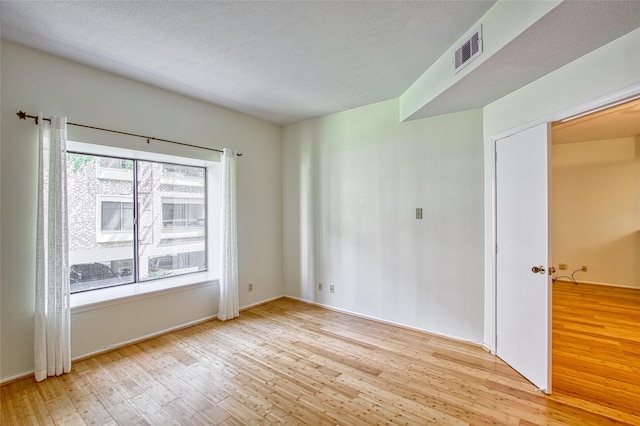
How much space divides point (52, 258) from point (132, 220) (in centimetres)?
106

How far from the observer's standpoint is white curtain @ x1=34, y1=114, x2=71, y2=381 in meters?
2.39

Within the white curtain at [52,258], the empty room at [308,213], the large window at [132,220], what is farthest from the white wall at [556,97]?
the white curtain at [52,258]

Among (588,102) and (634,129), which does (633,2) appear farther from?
(634,129)

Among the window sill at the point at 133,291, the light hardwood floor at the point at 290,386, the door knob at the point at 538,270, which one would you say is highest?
the door knob at the point at 538,270

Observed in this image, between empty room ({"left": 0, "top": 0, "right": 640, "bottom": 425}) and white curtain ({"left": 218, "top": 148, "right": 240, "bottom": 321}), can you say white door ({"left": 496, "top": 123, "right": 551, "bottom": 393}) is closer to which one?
empty room ({"left": 0, "top": 0, "right": 640, "bottom": 425})

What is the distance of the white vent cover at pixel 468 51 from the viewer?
2006mm

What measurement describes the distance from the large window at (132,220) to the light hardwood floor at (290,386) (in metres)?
0.98

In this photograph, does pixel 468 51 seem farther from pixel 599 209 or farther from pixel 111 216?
pixel 599 209

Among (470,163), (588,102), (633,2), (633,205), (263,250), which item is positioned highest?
(633,2)

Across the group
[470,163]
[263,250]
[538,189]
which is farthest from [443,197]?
[263,250]

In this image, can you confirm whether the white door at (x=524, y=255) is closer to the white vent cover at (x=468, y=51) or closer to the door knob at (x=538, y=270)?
the door knob at (x=538, y=270)

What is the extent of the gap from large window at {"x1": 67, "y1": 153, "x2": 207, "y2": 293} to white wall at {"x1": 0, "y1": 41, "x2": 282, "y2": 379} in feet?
1.76

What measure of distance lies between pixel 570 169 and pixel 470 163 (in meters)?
4.21

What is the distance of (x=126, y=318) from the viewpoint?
3.00 metres
